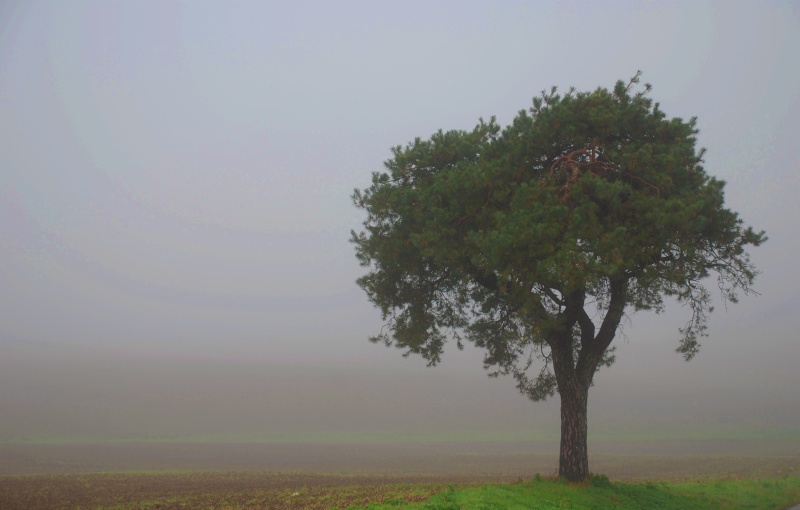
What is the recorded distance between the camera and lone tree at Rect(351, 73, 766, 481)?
18.0 metres

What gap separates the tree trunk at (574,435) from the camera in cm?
1967

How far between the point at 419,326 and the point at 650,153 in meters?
12.5

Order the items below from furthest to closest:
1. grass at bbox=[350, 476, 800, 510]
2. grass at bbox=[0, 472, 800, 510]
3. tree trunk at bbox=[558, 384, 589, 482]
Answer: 1. tree trunk at bbox=[558, 384, 589, 482]
2. grass at bbox=[0, 472, 800, 510]
3. grass at bbox=[350, 476, 800, 510]

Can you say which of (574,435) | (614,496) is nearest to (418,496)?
(574,435)

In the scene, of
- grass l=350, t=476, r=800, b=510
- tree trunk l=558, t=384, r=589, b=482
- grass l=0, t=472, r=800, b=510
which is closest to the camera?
grass l=350, t=476, r=800, b=510

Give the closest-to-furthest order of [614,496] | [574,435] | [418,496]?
[418,496] → [614,496] → [574,435]

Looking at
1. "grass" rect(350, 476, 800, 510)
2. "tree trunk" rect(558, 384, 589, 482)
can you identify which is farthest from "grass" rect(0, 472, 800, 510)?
"tree trunk" rect(558, 384, 589, 482)

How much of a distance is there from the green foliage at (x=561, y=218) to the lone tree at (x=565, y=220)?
6 centimetres

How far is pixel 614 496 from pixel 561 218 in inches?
409

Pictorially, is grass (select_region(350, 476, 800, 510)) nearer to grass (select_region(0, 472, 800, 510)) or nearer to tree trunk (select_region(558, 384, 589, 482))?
grass (select_region(0, 472, 800, 510))

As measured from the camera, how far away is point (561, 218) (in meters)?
18.2

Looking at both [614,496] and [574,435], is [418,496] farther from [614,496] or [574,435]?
[614,496]

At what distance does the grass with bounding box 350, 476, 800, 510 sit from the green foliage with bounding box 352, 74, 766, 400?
4.40 meters

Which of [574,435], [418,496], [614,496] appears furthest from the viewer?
[574,435]
